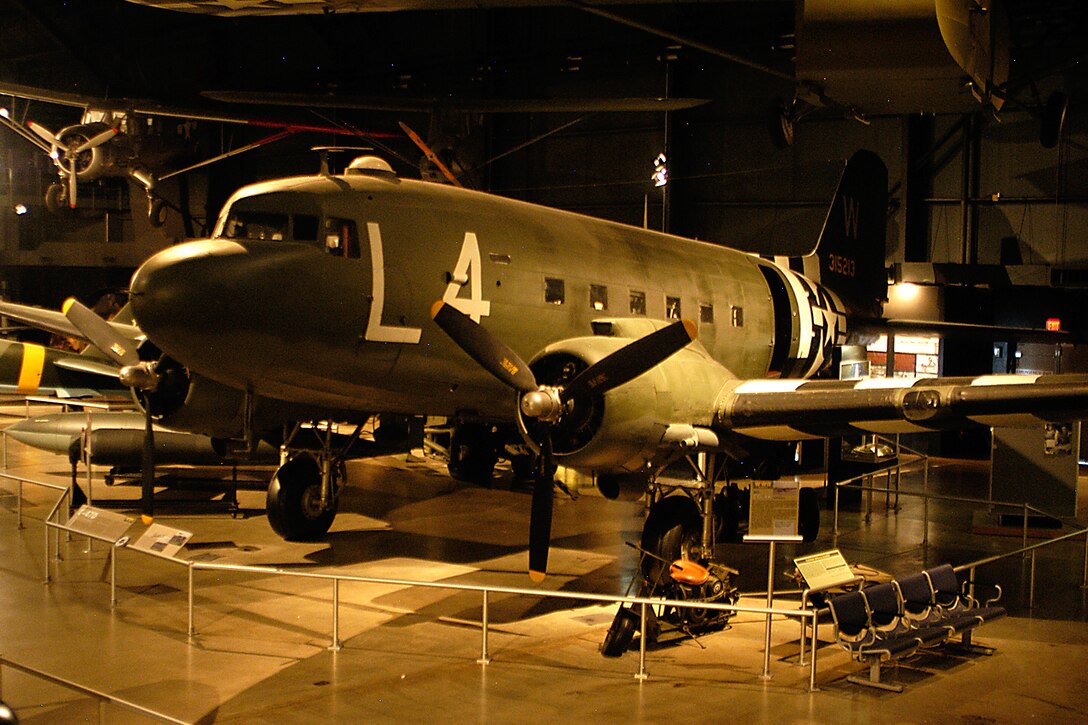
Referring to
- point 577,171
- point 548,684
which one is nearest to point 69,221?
point 577,171

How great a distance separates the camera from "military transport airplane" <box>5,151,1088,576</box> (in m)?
10.2

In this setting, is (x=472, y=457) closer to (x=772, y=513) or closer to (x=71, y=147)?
(x=772, y=513)

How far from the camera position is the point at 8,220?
29.6 m

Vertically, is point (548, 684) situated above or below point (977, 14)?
below

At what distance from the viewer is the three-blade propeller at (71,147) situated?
25.5 metres

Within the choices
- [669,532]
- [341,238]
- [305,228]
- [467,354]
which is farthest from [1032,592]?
[305,228]

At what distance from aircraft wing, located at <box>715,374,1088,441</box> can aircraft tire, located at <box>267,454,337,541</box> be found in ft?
19.6

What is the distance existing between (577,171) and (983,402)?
66.3 ft

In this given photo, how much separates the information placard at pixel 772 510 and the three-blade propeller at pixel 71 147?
21.5 metres

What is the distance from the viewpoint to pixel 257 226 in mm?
11125

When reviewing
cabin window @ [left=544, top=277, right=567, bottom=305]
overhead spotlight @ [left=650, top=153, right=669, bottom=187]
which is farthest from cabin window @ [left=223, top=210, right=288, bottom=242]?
overhead spotlight @ [left=650, top=153, right=669, bottom=187]

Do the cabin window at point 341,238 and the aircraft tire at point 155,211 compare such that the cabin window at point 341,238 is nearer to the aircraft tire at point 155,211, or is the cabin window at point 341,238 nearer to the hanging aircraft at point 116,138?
the hanging aircraft at point 116,138

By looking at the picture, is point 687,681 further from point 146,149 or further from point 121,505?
point 146,149

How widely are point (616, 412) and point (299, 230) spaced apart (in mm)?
4012
